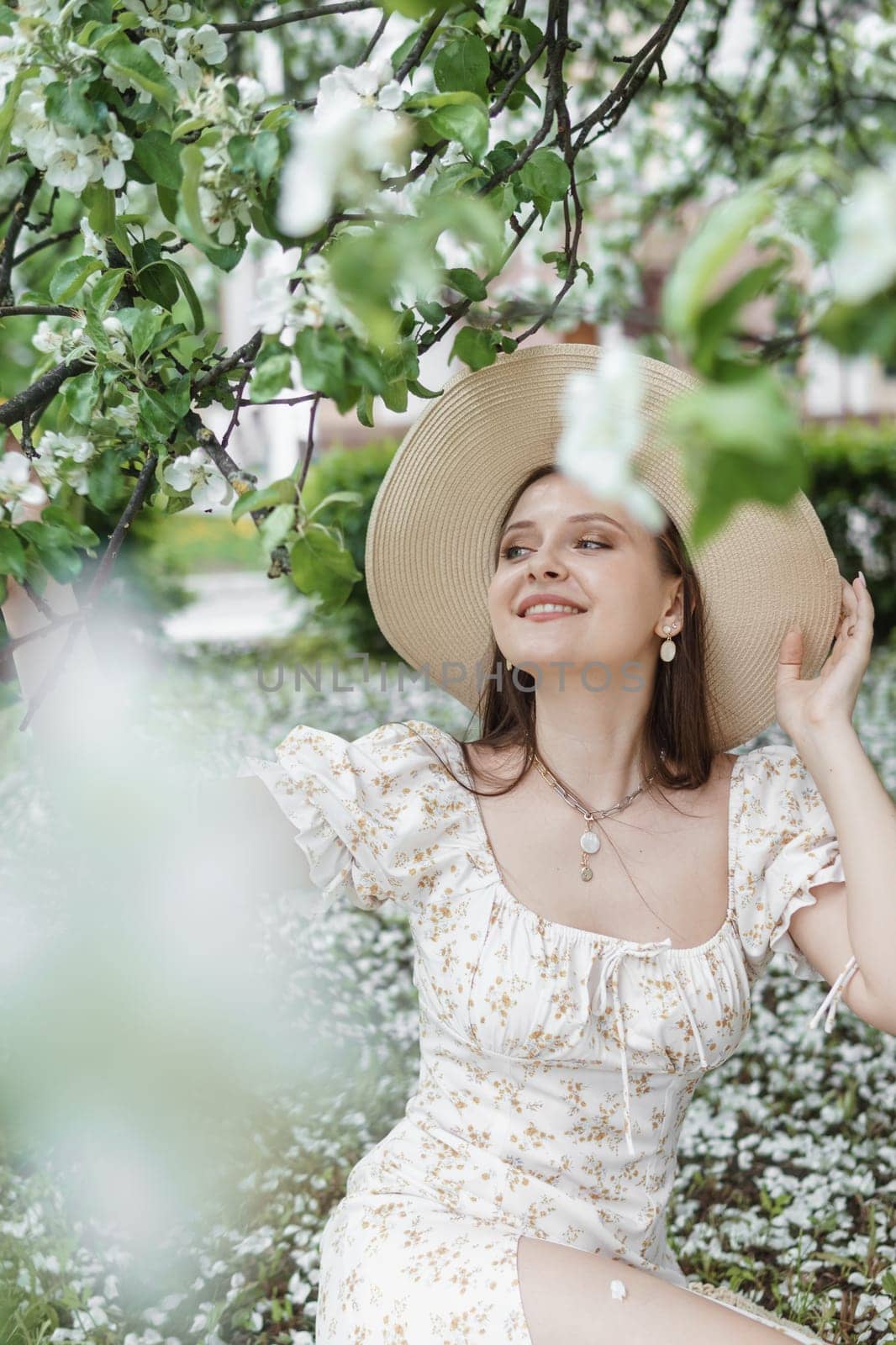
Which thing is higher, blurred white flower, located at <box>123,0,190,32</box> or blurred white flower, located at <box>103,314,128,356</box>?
blurred white flower, located at <box>123,0,190,32</box>

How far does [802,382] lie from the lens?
17.5 feet

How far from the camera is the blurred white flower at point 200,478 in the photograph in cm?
140

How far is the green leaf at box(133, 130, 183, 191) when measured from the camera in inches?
51.1

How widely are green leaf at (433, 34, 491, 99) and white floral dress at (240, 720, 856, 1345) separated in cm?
90

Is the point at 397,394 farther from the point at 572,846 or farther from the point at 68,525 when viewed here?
the point at 572,846

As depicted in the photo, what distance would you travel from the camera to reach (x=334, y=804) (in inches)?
69.6

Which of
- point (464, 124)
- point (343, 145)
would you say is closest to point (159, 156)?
point (464, 124)

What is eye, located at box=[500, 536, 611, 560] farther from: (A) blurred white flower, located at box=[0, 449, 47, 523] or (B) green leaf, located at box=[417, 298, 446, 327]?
(A) blurred white flower, located at box=[0, 449, 47, 523]

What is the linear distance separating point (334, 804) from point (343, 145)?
3.67 ft

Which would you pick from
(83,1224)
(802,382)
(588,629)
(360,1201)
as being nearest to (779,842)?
(588,629)

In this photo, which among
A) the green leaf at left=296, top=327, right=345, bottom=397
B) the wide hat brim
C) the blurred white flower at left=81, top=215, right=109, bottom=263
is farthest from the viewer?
the wide hat brim

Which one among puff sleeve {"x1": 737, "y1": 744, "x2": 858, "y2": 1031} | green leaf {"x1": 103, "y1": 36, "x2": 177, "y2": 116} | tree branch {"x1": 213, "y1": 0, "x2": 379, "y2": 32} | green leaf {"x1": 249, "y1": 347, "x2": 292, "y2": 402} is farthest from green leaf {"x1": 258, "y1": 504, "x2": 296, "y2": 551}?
puff sleeve {"x1": 737, "y1": 744, "x2": 858, "y2": 1031}

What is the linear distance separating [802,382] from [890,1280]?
13.1ft

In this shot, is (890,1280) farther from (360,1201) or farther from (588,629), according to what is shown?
(588,629)
